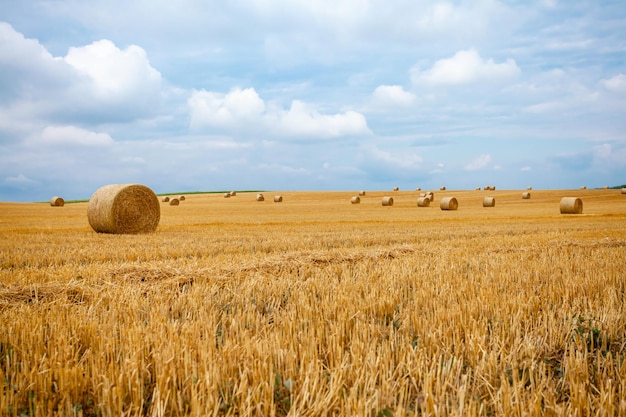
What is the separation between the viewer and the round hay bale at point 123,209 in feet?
57.9

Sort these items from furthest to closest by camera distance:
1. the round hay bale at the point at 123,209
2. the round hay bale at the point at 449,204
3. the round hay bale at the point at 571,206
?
the round hay bale at the point at 449,204 < the round hay bale at the point at 571,206 < the round hay bale at the point at 123,209

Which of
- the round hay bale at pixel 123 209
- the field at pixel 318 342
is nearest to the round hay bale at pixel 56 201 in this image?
the round hay bale at pixel 123 209

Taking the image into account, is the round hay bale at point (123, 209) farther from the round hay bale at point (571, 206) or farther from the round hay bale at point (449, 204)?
the round hay bale at point (571, 206)

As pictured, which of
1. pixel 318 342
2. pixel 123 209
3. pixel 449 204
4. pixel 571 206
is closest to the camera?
pixel 318 342

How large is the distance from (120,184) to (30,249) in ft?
23.6

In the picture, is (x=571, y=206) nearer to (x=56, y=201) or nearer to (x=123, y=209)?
(x=123, y=209)

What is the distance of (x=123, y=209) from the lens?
1794cm

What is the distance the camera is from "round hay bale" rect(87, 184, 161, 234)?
695 inches

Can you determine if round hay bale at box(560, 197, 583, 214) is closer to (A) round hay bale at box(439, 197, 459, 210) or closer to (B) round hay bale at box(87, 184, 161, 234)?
(A) round hay bale at box(439, 197, 459, 210)

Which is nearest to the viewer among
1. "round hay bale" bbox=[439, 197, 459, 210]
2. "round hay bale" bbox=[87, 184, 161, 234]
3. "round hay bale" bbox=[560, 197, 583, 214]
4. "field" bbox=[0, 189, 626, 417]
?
"field" bbox=[0, 189, 626, 417]

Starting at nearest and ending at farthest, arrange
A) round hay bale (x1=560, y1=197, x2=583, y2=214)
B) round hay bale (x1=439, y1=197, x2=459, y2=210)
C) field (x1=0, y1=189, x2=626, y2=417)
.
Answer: field (x1=0, y1=189, x2=626, y2=417) < round hay bale (x1=560, y1=197, x2=583, y2=214) < round hay bale (x1=439, y1=197, x2=459, y2=210)

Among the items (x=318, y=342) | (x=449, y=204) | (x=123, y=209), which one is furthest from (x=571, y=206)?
(x=318, y=342)

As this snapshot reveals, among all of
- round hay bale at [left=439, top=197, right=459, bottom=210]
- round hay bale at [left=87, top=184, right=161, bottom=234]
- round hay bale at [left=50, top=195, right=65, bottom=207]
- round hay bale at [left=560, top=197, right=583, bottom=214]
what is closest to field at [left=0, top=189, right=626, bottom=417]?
round hay bale at [left=87, top=184, right=161, bottom=234]

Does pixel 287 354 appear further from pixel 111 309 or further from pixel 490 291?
pixel 490 291
